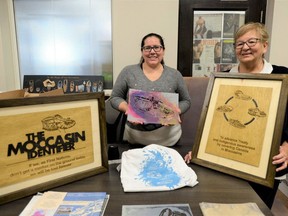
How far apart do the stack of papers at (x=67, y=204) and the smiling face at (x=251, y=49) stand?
804mm

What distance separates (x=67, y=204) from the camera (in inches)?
26.9

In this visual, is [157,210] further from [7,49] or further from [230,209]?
[7,49]

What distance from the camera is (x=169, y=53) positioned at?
2553mm

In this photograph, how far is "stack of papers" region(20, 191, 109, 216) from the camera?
0.64 meters

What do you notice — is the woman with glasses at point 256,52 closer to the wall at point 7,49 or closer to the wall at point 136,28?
the wall at point 136,28

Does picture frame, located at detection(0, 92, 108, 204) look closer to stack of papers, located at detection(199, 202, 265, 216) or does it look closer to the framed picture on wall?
stack of papers, located at detection(199, 202, 265, 216)

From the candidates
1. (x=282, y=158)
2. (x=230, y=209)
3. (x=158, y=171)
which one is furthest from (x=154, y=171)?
(x=282, y=158)

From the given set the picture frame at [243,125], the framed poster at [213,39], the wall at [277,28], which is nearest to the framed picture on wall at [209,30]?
the framed poster at [213,39]

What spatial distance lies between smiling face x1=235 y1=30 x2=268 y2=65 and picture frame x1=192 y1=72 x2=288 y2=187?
0.15 meters

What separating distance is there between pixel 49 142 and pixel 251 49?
0.89 m

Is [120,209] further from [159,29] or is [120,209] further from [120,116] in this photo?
[159,29]

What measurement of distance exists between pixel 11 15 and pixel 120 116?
5.91ft

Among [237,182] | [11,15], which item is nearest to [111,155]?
[237,182]

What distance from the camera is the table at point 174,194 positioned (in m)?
0.68
